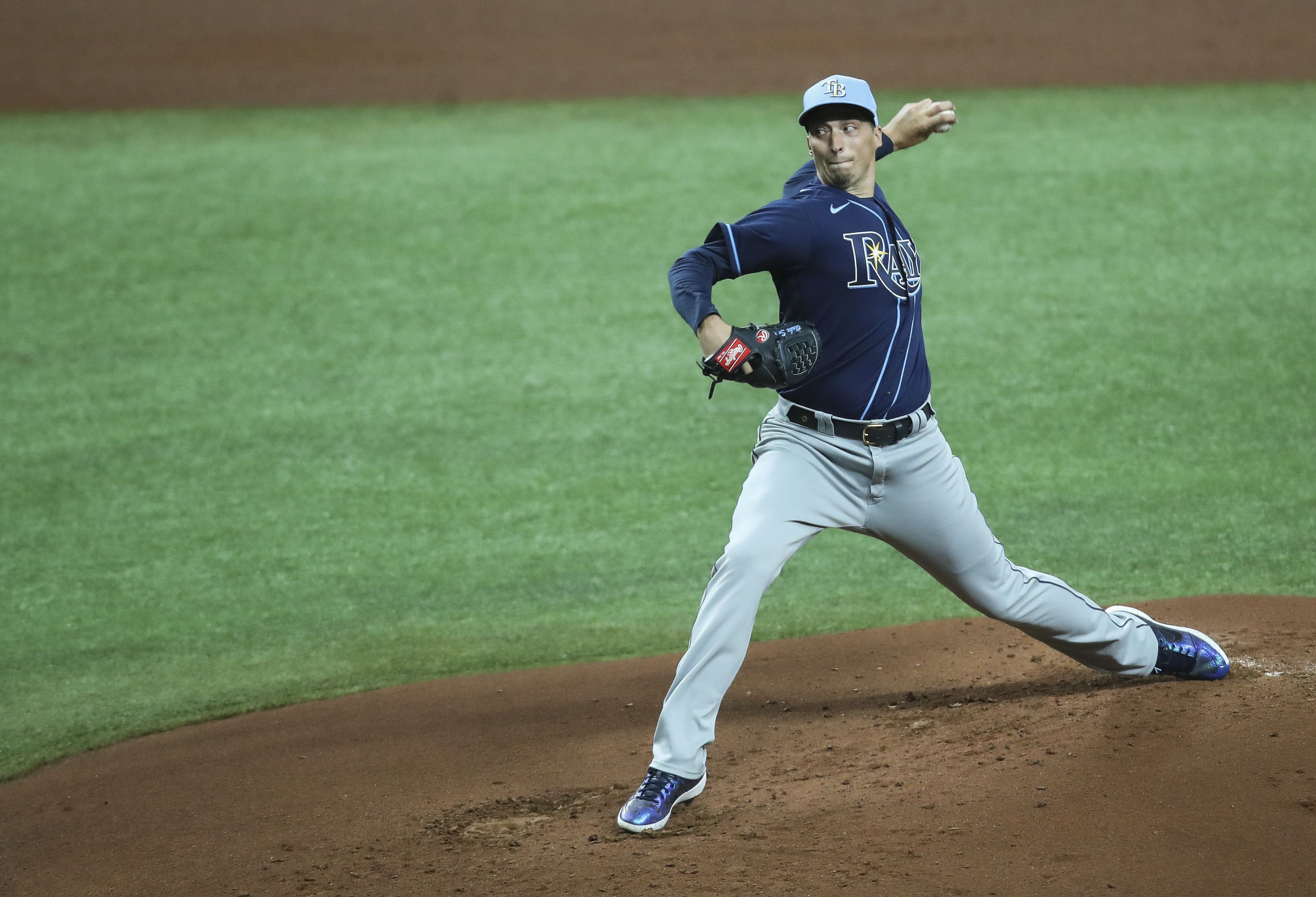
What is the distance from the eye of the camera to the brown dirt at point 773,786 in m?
2.94

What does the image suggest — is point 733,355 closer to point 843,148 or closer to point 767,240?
point 767,240

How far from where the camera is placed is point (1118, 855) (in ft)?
9.41

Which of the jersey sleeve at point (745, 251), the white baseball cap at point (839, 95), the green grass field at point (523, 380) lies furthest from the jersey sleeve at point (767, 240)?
the green grass field at point (523, 380)

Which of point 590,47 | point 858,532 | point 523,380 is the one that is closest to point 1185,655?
point 858,532

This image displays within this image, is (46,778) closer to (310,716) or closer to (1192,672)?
(310,716)

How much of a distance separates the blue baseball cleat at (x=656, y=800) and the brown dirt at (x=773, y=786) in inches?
1.6

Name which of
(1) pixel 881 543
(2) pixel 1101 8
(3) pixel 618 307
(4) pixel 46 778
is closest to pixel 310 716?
(4) pixel 46 778

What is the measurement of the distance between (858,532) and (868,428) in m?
0.30

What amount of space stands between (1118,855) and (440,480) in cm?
442

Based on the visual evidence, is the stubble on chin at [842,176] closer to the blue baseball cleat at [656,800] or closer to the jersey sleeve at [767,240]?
the jersey sleeve at [767,240]

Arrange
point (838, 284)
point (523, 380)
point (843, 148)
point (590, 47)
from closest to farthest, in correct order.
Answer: point (838, 284), point (843, 148), point (523, 380), point (590, 47)

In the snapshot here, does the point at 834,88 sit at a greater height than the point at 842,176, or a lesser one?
greater

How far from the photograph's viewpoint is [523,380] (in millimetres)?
7887

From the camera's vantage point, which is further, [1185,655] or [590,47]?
[590,47]
